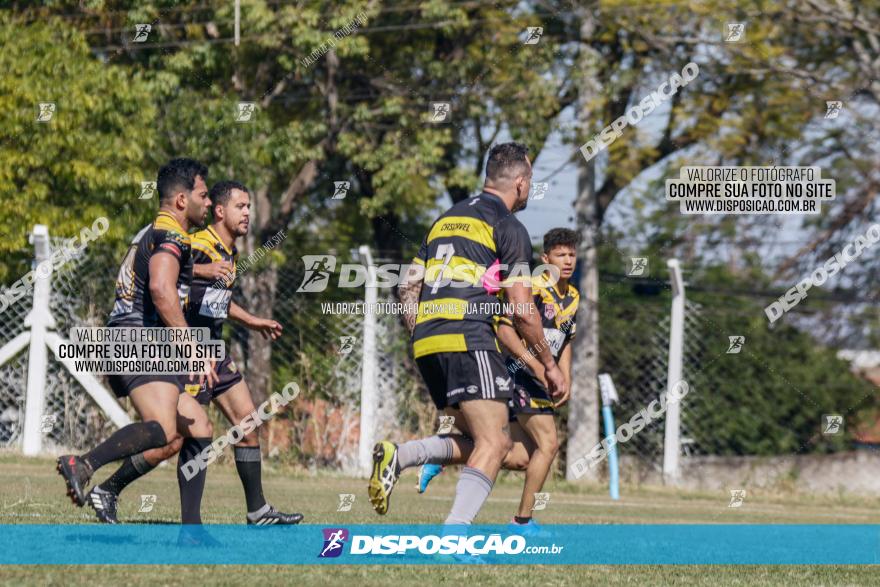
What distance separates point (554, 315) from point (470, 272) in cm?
264

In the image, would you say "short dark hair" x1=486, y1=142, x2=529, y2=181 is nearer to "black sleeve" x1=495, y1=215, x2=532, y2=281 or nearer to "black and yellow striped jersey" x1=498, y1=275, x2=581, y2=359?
"black sleeve" x1=495, y1=215, x2=532, y2=281

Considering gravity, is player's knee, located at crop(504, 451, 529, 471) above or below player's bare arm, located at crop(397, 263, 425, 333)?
below

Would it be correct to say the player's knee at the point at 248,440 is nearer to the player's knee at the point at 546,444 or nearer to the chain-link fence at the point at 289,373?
the player's knee at the point at 546,444

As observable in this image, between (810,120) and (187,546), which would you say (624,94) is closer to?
(810,120)

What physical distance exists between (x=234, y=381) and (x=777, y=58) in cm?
1372

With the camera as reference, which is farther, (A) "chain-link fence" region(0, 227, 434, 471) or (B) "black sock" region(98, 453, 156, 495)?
(A) "chain-link fence" region(0, 227, 434, 471)

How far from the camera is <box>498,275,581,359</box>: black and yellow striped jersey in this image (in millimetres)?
9062

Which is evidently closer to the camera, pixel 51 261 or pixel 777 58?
pixel 51 261

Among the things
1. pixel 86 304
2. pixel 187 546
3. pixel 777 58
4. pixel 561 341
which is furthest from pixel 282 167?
pixel 187 546

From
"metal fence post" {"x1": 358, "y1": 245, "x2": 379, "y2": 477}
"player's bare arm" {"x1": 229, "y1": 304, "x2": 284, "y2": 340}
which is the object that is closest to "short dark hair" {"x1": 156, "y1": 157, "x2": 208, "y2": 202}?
"player's bare arm" {"x1": 229, "y1": 304, "x2": 284, "y2": 340}

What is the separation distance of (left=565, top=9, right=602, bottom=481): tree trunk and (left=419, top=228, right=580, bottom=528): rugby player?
8786 millimetres

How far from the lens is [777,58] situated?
63.9 ft

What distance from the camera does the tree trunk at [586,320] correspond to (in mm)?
18844

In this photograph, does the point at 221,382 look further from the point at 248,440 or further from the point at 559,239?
the point at 559,239
